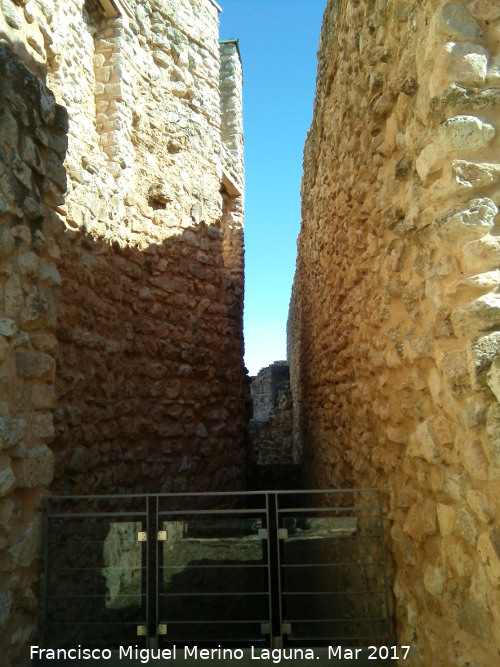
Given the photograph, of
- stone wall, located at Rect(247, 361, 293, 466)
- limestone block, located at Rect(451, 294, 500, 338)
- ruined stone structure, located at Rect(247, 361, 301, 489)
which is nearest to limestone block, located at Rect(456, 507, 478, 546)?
limestone block, located at Rect(451, 294, 500, 338)

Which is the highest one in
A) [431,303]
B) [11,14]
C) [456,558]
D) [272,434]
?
[11,14]

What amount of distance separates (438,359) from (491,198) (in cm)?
65

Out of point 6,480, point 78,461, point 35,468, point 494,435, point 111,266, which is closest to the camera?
point 494,435

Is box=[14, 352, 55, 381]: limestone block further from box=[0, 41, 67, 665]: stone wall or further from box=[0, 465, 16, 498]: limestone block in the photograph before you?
box=[0, 465, 16, 498]: limestone block

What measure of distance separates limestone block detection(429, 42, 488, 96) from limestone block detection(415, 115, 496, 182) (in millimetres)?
168

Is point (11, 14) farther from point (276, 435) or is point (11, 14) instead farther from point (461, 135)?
point (276, 435)

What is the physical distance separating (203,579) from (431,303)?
2020mm

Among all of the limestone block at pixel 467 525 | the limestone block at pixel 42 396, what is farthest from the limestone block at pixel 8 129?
the limestone block at pixel 467 525

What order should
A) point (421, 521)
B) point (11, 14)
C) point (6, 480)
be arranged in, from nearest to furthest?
point (421, 521), point (6, 480), point (11, 14)

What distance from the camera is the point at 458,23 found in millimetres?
2266

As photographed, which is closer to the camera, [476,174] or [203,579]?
[476,174]

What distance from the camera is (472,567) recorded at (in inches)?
82.3

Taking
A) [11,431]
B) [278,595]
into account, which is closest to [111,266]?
[11,431]

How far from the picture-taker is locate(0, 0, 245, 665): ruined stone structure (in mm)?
2945
